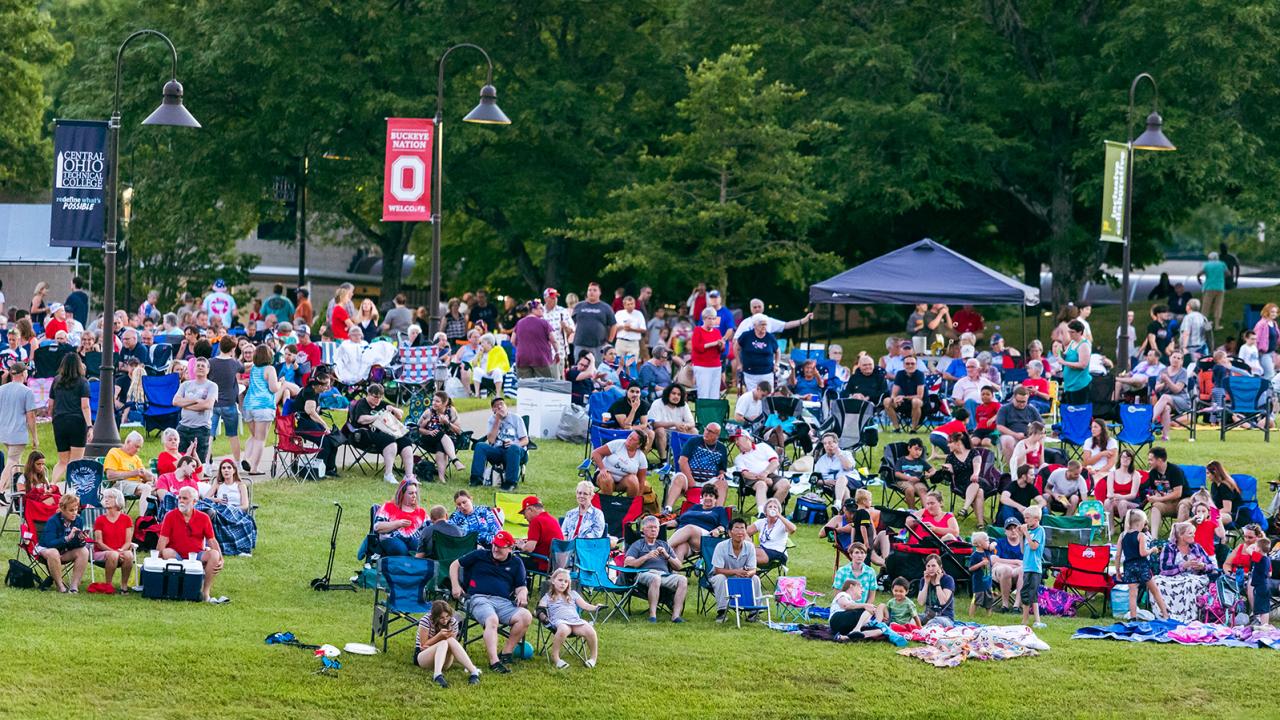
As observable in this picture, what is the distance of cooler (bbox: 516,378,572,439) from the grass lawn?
330 inches

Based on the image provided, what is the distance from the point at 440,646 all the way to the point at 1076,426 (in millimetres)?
11614

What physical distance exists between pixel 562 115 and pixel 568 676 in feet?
88.9

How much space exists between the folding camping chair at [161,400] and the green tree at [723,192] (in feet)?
42.0

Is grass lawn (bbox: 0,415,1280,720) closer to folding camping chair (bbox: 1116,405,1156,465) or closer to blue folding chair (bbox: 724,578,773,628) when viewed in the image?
blue folding chair (bbox: 724,578,773,628)

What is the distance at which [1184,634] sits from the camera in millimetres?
17672

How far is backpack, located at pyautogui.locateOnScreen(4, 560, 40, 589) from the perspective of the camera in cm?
1708

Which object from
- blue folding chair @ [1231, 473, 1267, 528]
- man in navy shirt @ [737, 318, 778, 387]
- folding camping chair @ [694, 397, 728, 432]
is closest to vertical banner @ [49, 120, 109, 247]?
folding camping chair @ [694, 397, 728, 432]

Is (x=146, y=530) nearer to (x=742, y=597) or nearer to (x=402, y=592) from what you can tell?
(x=402, y=592)

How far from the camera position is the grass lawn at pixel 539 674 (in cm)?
1470

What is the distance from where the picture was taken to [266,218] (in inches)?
1863

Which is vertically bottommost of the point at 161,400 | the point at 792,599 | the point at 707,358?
the point at 792,599

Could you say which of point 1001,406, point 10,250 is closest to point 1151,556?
point 1001,406

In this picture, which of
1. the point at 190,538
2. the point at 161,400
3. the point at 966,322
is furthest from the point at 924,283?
the point at 190,538

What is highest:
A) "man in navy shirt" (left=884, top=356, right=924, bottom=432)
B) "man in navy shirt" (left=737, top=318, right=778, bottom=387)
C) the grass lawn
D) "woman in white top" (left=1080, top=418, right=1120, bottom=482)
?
"man in navy shirt" (left=737, top=318, right=778, bottom=387)
